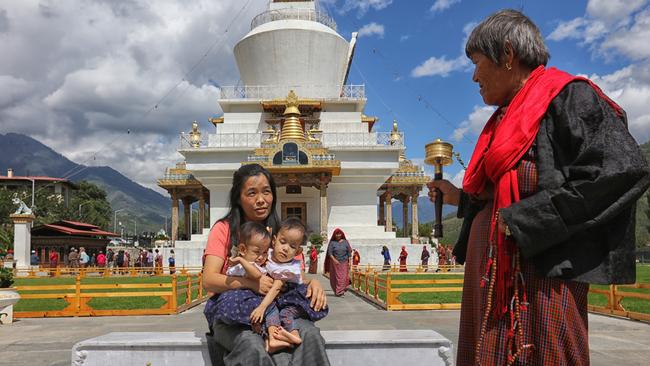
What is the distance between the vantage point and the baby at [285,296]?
2992mm

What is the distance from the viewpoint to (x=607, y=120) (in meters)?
2.06

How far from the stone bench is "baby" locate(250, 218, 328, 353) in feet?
1.07

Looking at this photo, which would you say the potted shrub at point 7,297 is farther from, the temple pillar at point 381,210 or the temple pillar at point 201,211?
the temple pillar at point 381,210

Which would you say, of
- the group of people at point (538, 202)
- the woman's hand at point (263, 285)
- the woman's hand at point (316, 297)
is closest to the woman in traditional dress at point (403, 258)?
the woman's hand at point (316, 297)

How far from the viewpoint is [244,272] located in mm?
3275

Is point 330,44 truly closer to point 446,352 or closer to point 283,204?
point 283,204

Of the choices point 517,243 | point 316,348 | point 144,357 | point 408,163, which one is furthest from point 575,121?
point 408,163

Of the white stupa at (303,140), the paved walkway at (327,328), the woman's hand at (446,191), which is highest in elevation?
the white stupa at (303,140)

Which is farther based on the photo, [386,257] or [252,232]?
[386,257]

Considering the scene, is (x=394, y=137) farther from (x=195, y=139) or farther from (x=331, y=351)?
(x=331, y=351)

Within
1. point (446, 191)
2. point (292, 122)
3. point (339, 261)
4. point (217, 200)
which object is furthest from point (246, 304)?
point (217, 200)

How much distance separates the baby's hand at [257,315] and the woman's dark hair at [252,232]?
0.47 meters

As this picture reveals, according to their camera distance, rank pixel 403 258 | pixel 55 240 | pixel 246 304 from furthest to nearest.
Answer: pixel 55 240, pixel 403 258, pixel 246 304

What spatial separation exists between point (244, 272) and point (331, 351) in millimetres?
730
